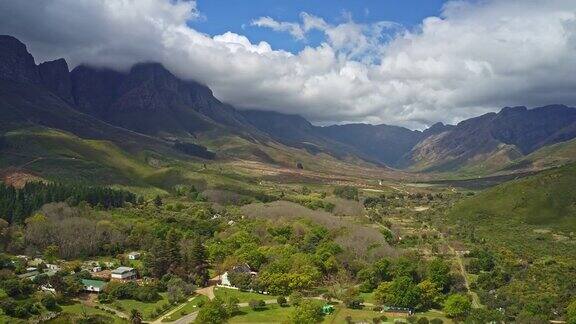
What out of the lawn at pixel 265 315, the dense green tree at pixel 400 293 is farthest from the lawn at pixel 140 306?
the dense green tree at pixel 400 293

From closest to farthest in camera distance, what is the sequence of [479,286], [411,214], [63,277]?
[63,277], [479,286], [411,214]

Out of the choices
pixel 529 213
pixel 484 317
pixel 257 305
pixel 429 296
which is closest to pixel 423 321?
pixel 484 317

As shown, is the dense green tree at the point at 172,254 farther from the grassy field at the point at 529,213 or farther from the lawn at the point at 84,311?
the grassy field at the point at 529,213

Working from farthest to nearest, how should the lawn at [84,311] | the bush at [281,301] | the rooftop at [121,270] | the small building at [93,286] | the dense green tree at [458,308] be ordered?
the rooftop at [121,270], the small building at [93,286], the bush at [281,301], the dense green tree at [458,308], the lawn at [84,311]

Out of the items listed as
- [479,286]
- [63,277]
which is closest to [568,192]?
[479,286]

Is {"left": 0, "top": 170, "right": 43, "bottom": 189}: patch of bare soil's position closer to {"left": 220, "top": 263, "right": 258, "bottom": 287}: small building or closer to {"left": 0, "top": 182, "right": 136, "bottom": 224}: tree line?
{"left": 0, "top": 182, "right": 136, "bottom": 224}: tree line

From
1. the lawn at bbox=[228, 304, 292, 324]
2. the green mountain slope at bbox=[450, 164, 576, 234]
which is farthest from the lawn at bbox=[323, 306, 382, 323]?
the green mountain slope at bbox=[450, 164, 576, 234]

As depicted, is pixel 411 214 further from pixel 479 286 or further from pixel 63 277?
pixel 63 277
